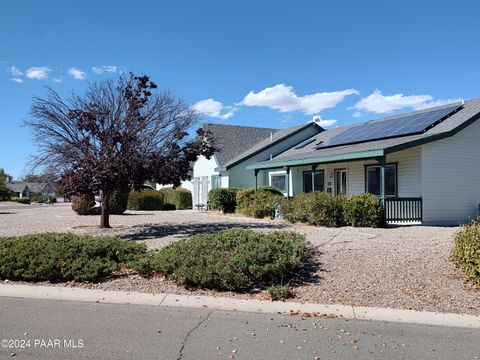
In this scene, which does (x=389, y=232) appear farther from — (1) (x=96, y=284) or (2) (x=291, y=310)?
(1) (x=96, y=284)

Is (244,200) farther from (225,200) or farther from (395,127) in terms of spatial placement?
(395,127)

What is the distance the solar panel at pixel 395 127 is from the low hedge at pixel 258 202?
4308 mm

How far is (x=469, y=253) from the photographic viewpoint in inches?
293

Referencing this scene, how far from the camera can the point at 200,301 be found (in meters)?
6.89

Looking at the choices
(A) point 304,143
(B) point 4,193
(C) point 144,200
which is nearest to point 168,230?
(C) point 144,200

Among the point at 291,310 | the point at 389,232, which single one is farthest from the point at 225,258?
the point at 389,232

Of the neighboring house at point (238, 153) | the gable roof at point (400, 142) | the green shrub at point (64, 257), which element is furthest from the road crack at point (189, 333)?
the neighboring house at point (238, 153)

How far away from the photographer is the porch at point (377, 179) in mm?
15719

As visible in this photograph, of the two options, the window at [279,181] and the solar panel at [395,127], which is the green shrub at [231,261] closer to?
the solar panel at [395,127]

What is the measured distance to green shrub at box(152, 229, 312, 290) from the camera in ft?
24.4

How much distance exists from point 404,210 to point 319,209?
3.33 metres

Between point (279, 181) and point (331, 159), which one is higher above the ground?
point (331, 159)

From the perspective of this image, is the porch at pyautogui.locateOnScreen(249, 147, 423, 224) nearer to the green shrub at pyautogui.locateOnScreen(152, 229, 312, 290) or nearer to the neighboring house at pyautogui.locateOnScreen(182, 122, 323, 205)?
the neighboring house at pyautogui.locateOnScreen(182, 122, 323, 205)

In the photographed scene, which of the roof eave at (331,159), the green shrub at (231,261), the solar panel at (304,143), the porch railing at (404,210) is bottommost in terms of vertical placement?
the green shrub at (231,261)
